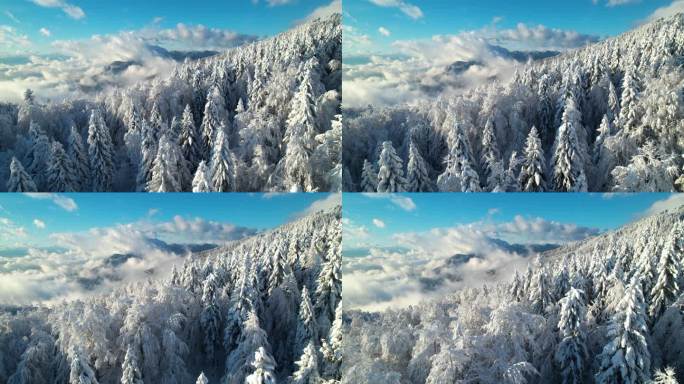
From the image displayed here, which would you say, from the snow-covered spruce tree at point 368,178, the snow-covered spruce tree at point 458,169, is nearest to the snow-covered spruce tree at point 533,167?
the snow-covered spruce tree at point 458,169

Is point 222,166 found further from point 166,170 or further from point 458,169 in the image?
point 458,169

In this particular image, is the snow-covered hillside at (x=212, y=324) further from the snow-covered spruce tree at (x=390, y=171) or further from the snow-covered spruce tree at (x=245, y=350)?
the snow-covered spruce tree at (x=390, y=171)

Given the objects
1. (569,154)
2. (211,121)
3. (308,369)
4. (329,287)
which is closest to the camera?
(569,154)

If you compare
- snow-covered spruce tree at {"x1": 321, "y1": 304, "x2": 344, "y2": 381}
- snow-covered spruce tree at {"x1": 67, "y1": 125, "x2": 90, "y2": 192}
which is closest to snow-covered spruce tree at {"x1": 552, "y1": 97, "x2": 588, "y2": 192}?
snow-covered spruce tree at {"x1": 321, "y1": 304, "x2": 344, "y2": 381}

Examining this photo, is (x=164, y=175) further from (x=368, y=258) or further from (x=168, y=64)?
(x=368, y=258)

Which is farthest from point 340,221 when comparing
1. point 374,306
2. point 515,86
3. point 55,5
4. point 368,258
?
point 55,5

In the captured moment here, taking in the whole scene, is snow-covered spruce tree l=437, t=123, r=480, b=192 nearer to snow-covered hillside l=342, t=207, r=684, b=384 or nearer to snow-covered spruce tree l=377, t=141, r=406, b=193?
snow-covered spruce tree l=377, t=141, r=406, b=193

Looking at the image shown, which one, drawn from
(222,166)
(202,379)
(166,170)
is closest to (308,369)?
(202,379)

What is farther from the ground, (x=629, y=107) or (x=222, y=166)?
(x=629, y=107)
